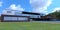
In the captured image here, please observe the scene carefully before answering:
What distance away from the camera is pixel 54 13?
59438mm

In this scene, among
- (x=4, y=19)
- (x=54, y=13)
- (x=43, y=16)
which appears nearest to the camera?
(x=4, y=19)

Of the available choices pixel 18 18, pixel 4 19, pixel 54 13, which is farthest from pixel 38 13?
pixel 4 19

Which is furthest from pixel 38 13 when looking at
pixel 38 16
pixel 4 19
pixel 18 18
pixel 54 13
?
pixel 4 19

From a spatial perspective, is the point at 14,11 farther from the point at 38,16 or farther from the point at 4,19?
the point at 4,19

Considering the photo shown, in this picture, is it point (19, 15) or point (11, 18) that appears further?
point (19, 15)

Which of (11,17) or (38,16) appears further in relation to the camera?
(38,16)

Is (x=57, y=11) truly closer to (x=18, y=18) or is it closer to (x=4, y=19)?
(x=18, y=18)

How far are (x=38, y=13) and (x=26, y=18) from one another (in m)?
11.0

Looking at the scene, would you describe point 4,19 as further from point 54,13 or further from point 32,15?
point 54,13

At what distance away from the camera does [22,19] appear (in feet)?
145

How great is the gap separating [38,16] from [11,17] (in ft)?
45.0

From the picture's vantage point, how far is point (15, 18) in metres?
43.6

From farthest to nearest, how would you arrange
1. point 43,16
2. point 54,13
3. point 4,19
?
1. point 54,13
2. point 43,16
3. point 4,19

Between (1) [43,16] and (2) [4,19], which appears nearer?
(2) [4,19]
